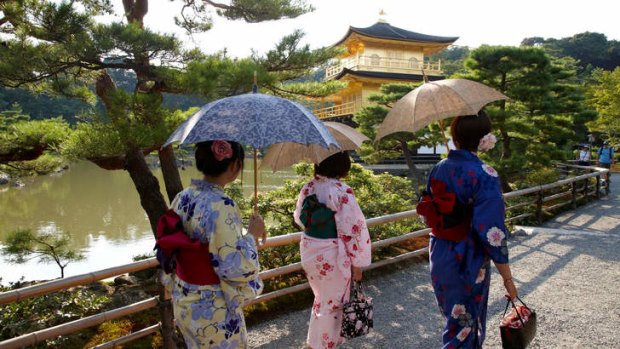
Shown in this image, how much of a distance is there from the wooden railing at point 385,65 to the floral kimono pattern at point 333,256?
1925 cm

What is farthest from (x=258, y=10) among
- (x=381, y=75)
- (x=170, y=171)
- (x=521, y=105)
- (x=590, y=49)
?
(x=590, y=49)

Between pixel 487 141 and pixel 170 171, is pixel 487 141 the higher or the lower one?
the higher one

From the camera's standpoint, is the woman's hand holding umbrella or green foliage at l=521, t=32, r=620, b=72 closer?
the woman's hand holding umbrella

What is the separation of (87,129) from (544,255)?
4653 millimetres

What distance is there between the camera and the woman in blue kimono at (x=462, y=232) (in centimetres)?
179

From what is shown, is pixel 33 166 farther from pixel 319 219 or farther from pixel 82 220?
pixel 82 220

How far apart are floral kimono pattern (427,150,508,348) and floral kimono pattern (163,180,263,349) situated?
86 centimetres

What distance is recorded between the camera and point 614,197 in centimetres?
918

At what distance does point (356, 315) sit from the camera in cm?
226

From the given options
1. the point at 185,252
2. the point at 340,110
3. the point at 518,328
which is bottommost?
the point at 518,328

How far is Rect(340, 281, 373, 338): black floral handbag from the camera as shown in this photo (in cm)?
225

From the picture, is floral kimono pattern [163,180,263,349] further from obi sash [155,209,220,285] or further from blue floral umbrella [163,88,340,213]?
blue floral umbrella [163,88,340,213]

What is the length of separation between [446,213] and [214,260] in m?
0.99

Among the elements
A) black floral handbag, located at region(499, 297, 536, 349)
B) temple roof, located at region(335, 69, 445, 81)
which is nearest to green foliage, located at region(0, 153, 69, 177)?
black floral handbag, located at region(499, 297, 536, 349)
